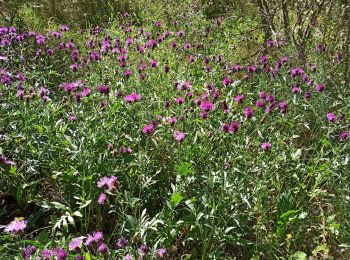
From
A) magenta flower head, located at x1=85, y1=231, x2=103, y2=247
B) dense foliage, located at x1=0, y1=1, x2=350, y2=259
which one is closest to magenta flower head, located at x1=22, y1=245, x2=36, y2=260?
dense foliage, located at x1=0, y1=1, x2=350, y2=259

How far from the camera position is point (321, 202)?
2.78 m

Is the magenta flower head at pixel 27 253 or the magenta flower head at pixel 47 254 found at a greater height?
the magenta flower head at pixel 47 254

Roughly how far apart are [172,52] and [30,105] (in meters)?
2.16

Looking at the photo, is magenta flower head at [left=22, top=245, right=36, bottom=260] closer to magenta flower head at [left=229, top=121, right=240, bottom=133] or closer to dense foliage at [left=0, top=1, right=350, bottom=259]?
dense foliage at [left=0, top=1, right=350, bottom=259]

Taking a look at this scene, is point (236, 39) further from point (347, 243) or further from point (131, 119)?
point (347, 243)

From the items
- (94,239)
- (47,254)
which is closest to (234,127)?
(94,239)

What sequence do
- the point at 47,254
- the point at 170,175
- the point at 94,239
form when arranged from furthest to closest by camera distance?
the point at 170,175
the point at 94,239
the point at 47,254

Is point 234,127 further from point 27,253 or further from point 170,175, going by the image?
point 27,253

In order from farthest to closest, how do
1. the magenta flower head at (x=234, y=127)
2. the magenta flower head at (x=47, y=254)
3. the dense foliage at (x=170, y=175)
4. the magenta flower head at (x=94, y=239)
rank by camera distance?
1. the magenta flower head at (x=234, y=127)
2. the dense foliage at (x=170, y=175)
3. the magenta flower head at (x=94, y=239)
4. the magenta flower head at (x=47, y=254)

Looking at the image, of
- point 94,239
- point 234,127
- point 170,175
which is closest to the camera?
point 94,239

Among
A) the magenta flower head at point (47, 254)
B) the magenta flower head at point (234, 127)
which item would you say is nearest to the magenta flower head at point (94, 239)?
the magenta flower head at point (47, 254)

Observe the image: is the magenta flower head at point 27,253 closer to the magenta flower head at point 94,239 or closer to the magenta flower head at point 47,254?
the magenta flower head at point 47,254

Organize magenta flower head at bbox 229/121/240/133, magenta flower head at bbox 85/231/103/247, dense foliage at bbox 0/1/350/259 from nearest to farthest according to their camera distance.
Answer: magenta flower head at bbox 85/231/103/247 → dense foliage at bbox 0/1/350/259 → magenta flower head at bbox 229/121/240/133

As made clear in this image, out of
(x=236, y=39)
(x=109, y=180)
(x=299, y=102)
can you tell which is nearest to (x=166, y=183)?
(x=109, y=180)
